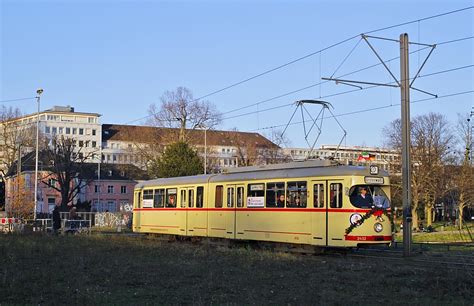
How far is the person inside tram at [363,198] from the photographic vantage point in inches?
789

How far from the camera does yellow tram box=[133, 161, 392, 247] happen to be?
19.9 meters

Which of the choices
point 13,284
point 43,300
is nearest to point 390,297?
point 43,300

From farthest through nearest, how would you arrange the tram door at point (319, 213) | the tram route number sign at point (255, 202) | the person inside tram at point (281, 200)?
1. the tram route number sign at point (255, 202)
2. the person inside tram at point (281, 200)
3. the tram door at point (319, 213)

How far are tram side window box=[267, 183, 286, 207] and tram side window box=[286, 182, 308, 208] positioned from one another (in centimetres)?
31

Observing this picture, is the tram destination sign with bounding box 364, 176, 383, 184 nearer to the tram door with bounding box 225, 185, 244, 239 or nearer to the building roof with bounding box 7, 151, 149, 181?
the tram door with bounding box 225, 185, 244, 239

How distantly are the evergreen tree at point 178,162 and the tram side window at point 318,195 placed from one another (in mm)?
30998

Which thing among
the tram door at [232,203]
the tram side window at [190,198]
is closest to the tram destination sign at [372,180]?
the tram door at [232,203]

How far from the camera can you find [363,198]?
20172 millimetres

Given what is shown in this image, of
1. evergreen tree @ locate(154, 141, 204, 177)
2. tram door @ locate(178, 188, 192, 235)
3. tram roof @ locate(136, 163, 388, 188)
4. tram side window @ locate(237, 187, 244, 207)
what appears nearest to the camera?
tram roof @ locate(136, 163, 388, 188)

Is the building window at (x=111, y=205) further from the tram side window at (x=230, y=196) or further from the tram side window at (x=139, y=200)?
the tram side window at (x=230, y=196)

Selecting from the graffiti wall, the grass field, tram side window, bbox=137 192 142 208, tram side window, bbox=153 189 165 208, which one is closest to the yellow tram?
the grass field

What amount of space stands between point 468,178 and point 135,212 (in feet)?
94.7

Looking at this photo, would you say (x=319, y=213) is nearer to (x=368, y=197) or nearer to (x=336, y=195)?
(x=336, y=195)

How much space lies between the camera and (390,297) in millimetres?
11320
